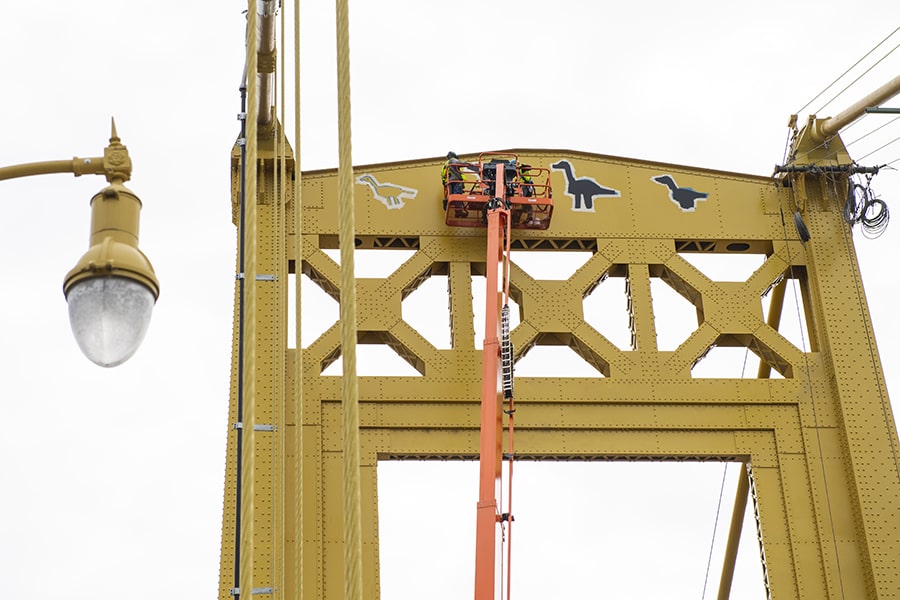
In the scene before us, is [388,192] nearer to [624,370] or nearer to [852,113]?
[624,370]

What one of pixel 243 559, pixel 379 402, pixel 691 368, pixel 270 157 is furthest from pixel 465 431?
pixel 243 559

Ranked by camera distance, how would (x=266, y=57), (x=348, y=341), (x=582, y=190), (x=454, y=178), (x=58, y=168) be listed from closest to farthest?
1. (x=58, y=168)
2. (x=348, y=341)
3. (x=266, y=57)
4. (x=454, y=178)
5. (x=582, y=190)

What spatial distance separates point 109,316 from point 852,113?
1434cm

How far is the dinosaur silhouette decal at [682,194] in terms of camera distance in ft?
57.8

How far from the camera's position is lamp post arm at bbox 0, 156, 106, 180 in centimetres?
498

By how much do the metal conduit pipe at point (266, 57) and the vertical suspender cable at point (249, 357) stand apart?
30.0 feet

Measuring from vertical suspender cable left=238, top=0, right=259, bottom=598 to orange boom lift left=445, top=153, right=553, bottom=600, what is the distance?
9.26 metres

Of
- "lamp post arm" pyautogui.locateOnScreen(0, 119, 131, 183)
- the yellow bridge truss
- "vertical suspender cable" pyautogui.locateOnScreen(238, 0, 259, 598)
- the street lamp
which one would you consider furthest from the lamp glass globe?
the yellow bridge truss

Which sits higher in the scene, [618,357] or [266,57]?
[266,57]

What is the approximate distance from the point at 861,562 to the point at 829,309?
3.25m

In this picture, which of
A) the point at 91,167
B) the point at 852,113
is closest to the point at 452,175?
the point at 852,113

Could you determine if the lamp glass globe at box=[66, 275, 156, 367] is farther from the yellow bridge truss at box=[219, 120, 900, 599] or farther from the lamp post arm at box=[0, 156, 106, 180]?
the yellow bridge truss at box=[219, 120, 900, 599]

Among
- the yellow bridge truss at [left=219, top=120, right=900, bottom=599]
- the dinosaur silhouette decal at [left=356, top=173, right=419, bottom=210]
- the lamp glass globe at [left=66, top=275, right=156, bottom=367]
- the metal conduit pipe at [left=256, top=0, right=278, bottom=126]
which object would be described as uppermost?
the metal conduit pipe at [left=256, top=0, right=278, bottom=126]

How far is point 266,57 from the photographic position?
15430mm
